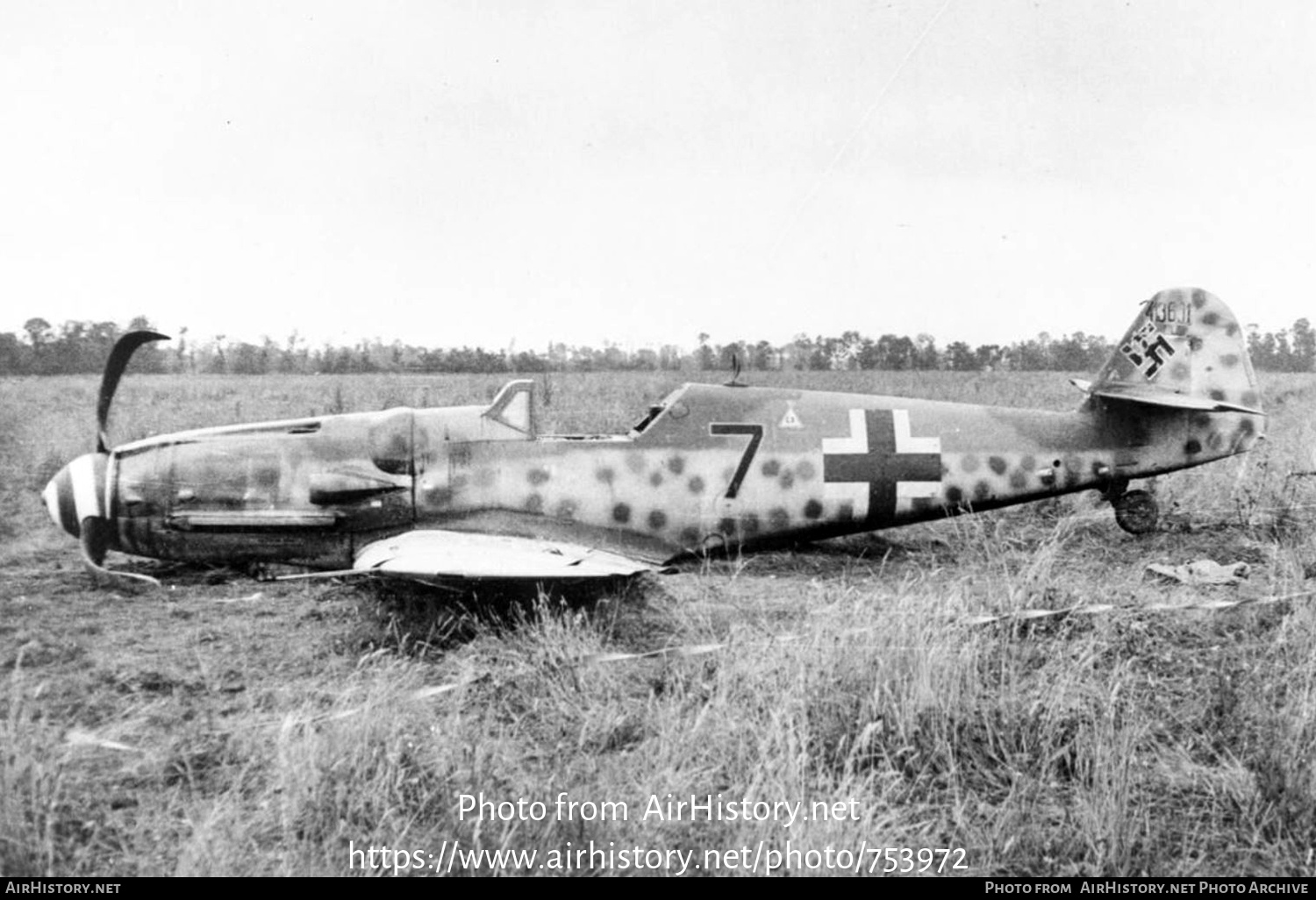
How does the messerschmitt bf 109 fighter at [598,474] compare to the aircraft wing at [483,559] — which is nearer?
the aircraft wing at [483,559]

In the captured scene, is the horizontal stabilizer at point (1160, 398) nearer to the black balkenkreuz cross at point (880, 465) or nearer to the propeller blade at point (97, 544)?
the black balkenkreuz cross at point (880, 465)

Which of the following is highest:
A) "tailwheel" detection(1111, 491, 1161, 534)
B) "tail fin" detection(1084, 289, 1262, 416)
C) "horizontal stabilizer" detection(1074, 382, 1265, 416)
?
"tail fin" detection(1084, 289, 1262, 416)

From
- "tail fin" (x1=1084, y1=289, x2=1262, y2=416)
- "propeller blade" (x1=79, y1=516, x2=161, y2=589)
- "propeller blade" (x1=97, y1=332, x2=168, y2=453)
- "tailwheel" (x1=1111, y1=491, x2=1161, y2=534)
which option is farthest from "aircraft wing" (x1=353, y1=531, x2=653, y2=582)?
"tail fin" (x1=1084, y1=289, x2=1262, y2=416)

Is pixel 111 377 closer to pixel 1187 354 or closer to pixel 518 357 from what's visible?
pixel 1187 354

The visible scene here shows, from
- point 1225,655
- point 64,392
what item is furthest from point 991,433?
point 64,392

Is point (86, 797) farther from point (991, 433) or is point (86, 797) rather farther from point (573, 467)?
point (991, 433)

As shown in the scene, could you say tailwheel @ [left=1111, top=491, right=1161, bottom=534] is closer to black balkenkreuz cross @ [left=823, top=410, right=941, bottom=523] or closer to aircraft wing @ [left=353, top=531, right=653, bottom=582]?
black balkenkreuz cross @ [left=823, top=410, right=941, bottom=523]

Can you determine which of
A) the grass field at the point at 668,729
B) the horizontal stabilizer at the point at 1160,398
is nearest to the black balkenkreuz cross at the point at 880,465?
the grass field at the point at 668,729

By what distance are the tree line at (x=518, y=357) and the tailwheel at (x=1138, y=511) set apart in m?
27.7

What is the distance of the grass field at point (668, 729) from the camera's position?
2924 mm

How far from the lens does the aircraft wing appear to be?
508cm

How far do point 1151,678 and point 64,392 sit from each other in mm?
27771

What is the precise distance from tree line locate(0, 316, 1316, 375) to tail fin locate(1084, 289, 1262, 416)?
27494 mm

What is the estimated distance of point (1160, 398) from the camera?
7.59m
